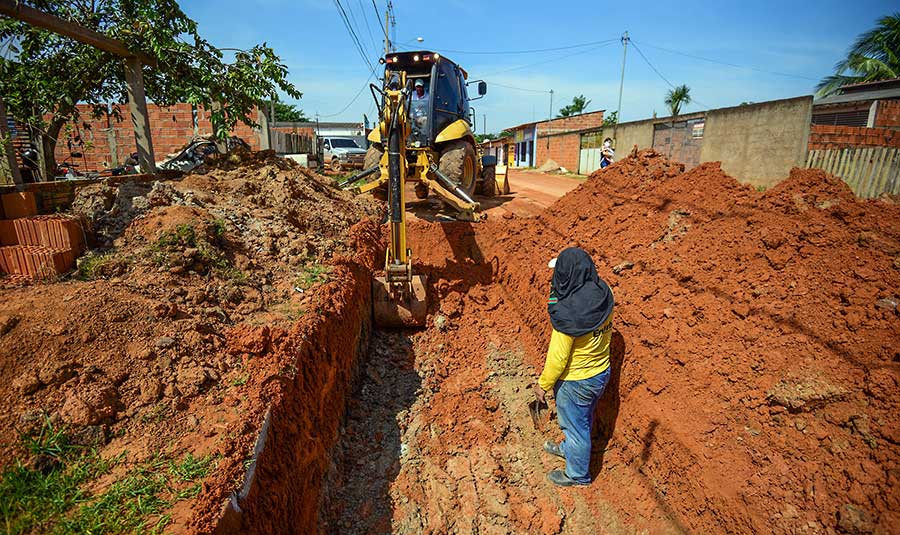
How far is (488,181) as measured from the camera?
1220cm

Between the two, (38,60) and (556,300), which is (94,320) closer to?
(556,300)

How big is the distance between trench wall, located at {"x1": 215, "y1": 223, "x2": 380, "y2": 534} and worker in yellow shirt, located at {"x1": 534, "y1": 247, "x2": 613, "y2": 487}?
1.85 meters

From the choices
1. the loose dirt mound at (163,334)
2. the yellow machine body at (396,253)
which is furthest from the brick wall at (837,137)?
the loose dirt mound at (163,334)

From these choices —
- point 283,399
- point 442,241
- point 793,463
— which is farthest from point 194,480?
point 442,241

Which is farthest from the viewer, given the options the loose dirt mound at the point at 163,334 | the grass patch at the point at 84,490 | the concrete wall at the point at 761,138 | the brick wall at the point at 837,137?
the concrete wall at the point at 761,138

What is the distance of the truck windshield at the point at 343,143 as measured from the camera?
20766 mm

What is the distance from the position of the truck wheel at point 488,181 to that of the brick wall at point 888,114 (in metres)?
11.1

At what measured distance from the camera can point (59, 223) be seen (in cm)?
339

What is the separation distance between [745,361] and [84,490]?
4171 millimetres

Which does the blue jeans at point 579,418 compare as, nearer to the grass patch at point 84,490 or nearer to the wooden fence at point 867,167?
the grass patch at point 84,490

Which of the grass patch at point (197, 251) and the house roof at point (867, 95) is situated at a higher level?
the house roof at point (867, 95)

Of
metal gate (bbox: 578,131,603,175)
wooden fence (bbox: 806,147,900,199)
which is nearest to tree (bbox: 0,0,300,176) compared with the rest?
wooden fence (bbox: 806,147,900,199)

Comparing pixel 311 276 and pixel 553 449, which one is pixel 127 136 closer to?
pixel 311 276

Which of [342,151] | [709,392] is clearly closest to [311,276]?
[709,392]
